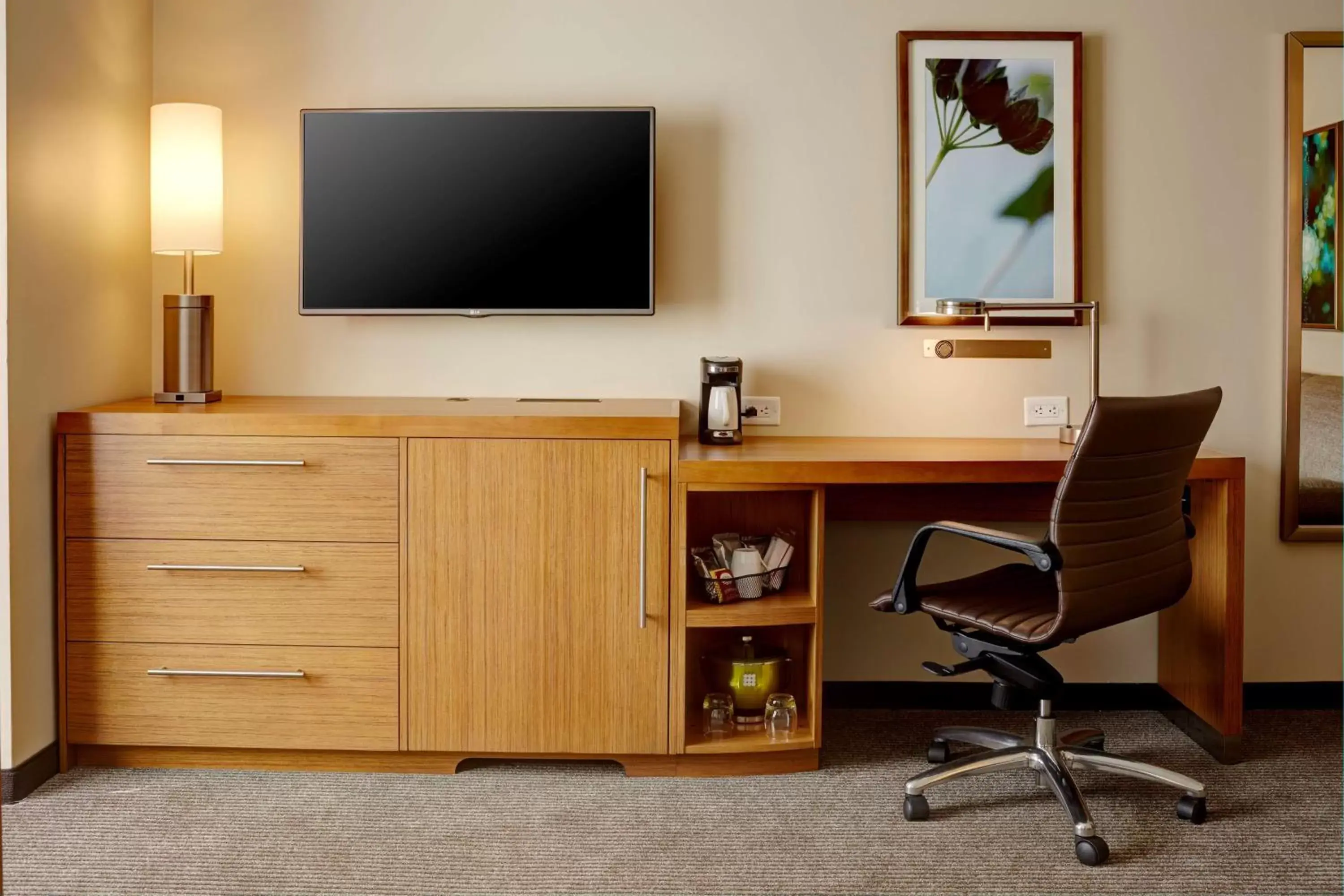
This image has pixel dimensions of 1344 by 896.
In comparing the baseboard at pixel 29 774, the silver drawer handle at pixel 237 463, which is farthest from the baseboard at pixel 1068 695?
the baseboard at pixel 29 774

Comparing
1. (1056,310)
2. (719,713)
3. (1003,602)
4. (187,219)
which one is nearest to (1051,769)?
(1003,602)

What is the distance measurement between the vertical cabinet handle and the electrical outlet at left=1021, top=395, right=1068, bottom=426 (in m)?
1.16

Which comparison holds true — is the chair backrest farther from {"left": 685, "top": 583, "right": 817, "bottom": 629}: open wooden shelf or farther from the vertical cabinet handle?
the vertical cabinet handle

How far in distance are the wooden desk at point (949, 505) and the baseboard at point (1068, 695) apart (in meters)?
0.10

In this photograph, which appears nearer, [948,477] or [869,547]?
[948,477]

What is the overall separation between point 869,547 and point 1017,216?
97 cm

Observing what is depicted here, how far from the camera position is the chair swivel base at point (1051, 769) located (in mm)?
2479

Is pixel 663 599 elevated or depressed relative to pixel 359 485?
depressed

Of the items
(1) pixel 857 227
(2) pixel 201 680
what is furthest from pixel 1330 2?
(2) pixel 201 680

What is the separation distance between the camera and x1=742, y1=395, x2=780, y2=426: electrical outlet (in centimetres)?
320

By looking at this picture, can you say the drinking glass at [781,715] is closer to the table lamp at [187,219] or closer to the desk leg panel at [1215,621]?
the desk leg panel at [1215,621]

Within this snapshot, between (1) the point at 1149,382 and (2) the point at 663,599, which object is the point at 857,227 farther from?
(2) the point at 663,599

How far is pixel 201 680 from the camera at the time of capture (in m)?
2.76

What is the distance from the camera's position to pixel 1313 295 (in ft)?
10.4
